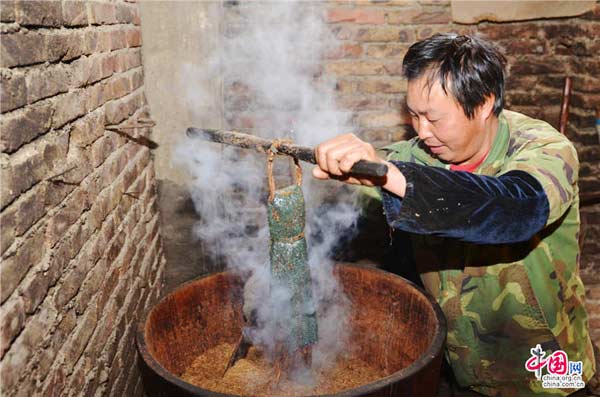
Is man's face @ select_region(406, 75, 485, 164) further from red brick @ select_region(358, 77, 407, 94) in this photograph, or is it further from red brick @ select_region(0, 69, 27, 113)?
red brick @ select_region(0, 69, 27, 113)

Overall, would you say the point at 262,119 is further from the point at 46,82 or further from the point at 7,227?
the point at 7,227

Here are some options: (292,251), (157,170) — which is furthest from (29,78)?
(157,170)

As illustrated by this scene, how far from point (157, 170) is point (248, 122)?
0.63 meters

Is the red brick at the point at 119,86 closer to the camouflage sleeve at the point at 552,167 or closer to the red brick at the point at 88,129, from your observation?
the red brick at the point at 88,129

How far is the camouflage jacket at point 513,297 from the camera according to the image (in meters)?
2.12

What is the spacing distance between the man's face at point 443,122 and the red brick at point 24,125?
53.4 inches

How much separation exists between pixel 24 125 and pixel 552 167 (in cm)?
168

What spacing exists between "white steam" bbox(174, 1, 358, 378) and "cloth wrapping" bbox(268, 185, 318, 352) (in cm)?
112

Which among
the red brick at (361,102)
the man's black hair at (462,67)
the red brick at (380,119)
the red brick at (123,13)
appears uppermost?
the red brick at (123,13)

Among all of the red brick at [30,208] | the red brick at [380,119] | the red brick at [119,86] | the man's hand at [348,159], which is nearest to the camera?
the red brick at [30,208]

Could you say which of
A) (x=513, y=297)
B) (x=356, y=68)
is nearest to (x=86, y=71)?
(x=356, y=68)

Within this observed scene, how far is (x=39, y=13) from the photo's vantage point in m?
1.59

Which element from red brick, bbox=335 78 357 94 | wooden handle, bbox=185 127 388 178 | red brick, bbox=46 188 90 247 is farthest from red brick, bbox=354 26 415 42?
red brick, bbox=46 188 90 247

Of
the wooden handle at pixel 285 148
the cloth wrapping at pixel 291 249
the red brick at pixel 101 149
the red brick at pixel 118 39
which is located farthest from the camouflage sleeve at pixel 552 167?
the red brick at pixel 118 39
